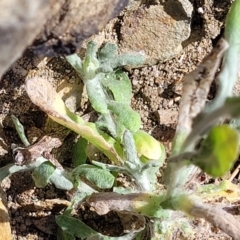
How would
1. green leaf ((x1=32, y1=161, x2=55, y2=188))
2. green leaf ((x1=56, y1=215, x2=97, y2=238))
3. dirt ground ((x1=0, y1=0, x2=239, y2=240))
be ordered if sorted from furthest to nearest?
dirt ground ((x1=0, y1=0, x2=239, y2=240)), green leaf ((x1=56, y1=215, x2=97, y2=238)), green leaf ((x1=32, y1=161, x2=55, y2=188))

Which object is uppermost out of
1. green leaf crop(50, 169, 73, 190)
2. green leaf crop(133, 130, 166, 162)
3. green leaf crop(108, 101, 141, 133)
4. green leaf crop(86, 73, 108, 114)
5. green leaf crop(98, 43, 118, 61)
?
green leaf crop(98, 43, 118, 61)

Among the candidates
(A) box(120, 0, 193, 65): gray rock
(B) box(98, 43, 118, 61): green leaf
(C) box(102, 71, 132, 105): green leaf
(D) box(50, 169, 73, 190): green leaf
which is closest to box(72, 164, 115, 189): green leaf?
(D) box(50, 169, 73, 190): green leaf

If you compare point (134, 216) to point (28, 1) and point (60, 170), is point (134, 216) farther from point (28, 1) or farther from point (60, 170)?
point (28, 1)

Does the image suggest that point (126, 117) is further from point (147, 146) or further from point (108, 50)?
point (108, 50)

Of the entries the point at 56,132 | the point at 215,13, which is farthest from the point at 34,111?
the point at 215,13

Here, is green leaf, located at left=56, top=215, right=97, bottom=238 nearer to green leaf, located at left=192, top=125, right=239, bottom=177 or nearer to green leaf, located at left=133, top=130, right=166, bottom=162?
green leaf, located at left=133, top=130, right=166, bottom=162

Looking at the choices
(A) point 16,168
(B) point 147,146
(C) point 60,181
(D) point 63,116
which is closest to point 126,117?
(B) point 147,146
